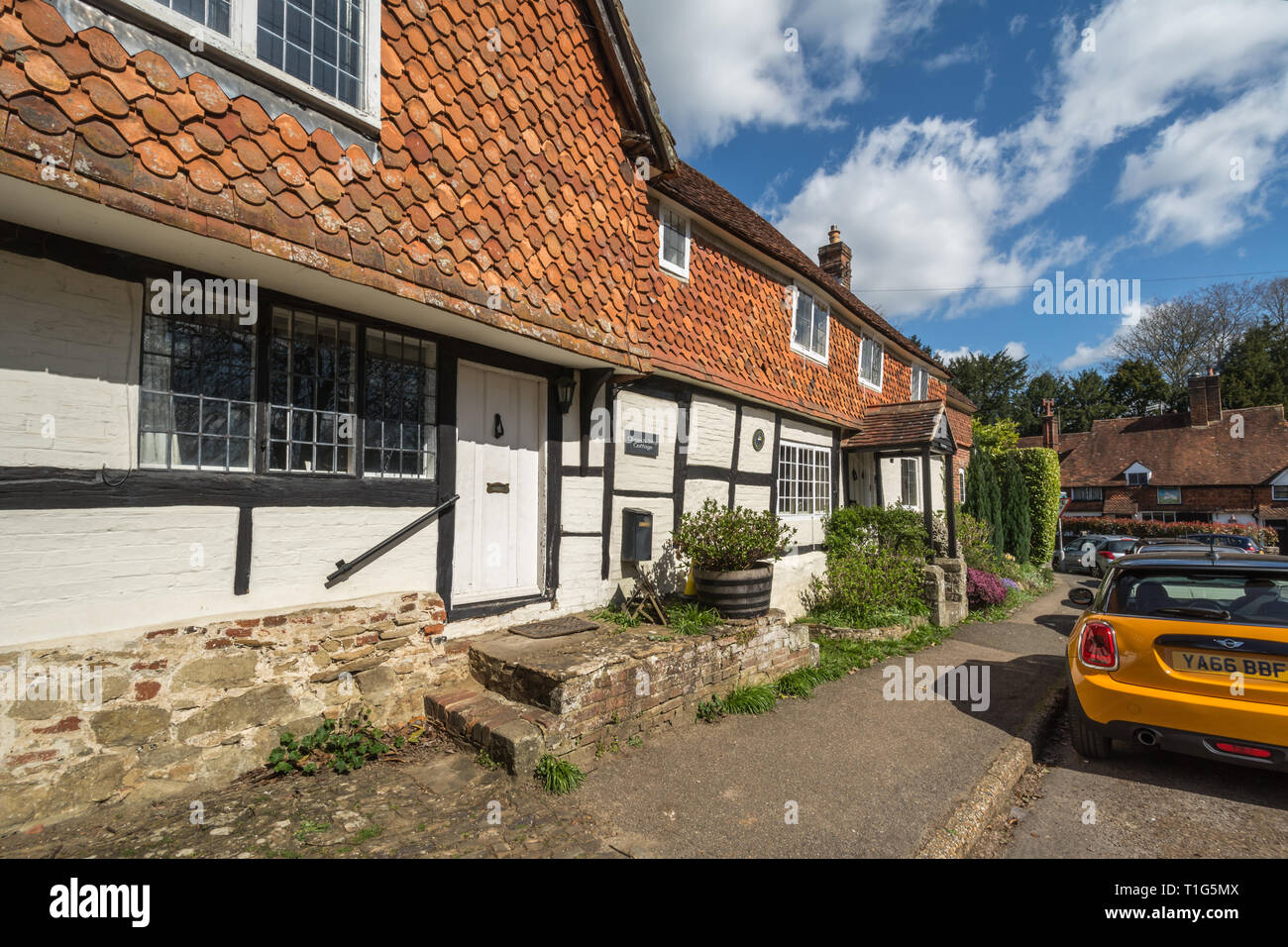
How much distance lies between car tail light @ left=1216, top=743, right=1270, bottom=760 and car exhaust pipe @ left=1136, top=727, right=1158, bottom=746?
1.01 ft

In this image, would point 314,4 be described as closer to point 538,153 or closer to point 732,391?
point 538,153

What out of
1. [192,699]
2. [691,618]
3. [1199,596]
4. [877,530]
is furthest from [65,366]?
[877,530]

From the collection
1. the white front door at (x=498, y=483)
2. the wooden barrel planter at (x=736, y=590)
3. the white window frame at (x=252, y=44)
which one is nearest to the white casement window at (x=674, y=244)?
the white front door at (x=498, y=483)

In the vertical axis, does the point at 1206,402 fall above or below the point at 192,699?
above

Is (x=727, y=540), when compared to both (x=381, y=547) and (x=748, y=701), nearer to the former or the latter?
(x=748, y=701)

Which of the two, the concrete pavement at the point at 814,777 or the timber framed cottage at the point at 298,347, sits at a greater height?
the timber framed cottage at the point at 298,347

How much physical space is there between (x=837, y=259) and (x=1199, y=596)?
46.1 ft

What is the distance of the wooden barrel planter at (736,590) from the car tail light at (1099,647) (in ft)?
9.55

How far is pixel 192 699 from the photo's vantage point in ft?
11.7

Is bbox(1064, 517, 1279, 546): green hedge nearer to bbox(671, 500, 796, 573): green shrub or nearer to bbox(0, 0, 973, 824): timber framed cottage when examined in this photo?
bbox(671, 500, 796, 573): green shrub

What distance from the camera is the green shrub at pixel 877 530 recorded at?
10.7 meters

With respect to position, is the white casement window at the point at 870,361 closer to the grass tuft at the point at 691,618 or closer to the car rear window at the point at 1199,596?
the grass tuft at the point at 691,618
